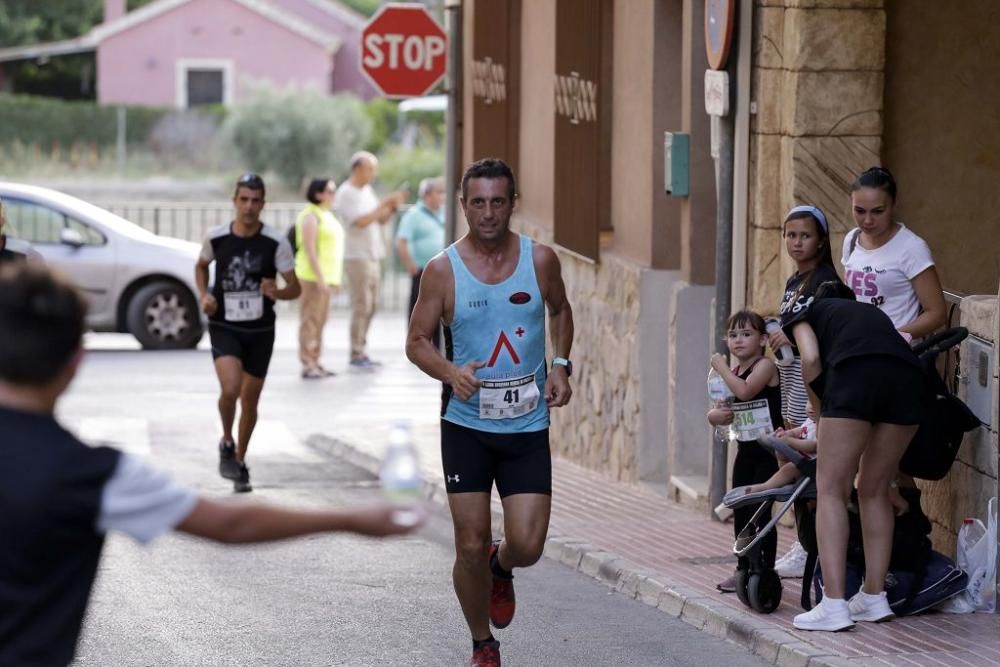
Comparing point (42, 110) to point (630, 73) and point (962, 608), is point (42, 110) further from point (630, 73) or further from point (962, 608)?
point (962, 608)

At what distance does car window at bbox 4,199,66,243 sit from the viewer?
68.4 feet

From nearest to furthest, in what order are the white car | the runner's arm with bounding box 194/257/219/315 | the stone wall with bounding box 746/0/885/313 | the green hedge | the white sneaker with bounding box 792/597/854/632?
the white sneaker with bounding box 792/597/854/632 → the stone wall with bounding box 746/0/885/313 → the runner's arm with bounding box 194/257/219/315 → the white car → the green hedge

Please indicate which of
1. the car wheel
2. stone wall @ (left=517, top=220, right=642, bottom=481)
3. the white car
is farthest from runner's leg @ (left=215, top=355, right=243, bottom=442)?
the car wheel

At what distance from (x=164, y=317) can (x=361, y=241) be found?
8.93 ft

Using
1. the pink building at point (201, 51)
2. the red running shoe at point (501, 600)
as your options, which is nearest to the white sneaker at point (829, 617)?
the red running shoe at point (501, 600)

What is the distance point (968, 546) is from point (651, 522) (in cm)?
264

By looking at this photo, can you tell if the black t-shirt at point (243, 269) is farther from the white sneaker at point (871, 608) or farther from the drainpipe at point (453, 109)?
the white sneaker at point (871, 608)

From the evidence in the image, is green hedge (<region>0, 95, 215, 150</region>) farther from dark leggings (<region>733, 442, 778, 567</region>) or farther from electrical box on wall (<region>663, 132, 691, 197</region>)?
dark leggings (<region>733, 442, 778, 567</region>)

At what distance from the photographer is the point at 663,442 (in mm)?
12016

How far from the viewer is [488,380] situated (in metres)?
7.08

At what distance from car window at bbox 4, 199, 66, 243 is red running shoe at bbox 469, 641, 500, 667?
1412cm

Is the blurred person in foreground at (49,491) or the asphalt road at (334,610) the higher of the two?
the blurred person in foreground at (49,491)

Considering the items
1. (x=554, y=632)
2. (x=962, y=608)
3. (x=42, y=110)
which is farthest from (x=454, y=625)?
(x=42, y=110)

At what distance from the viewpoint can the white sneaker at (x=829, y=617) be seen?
781cm
